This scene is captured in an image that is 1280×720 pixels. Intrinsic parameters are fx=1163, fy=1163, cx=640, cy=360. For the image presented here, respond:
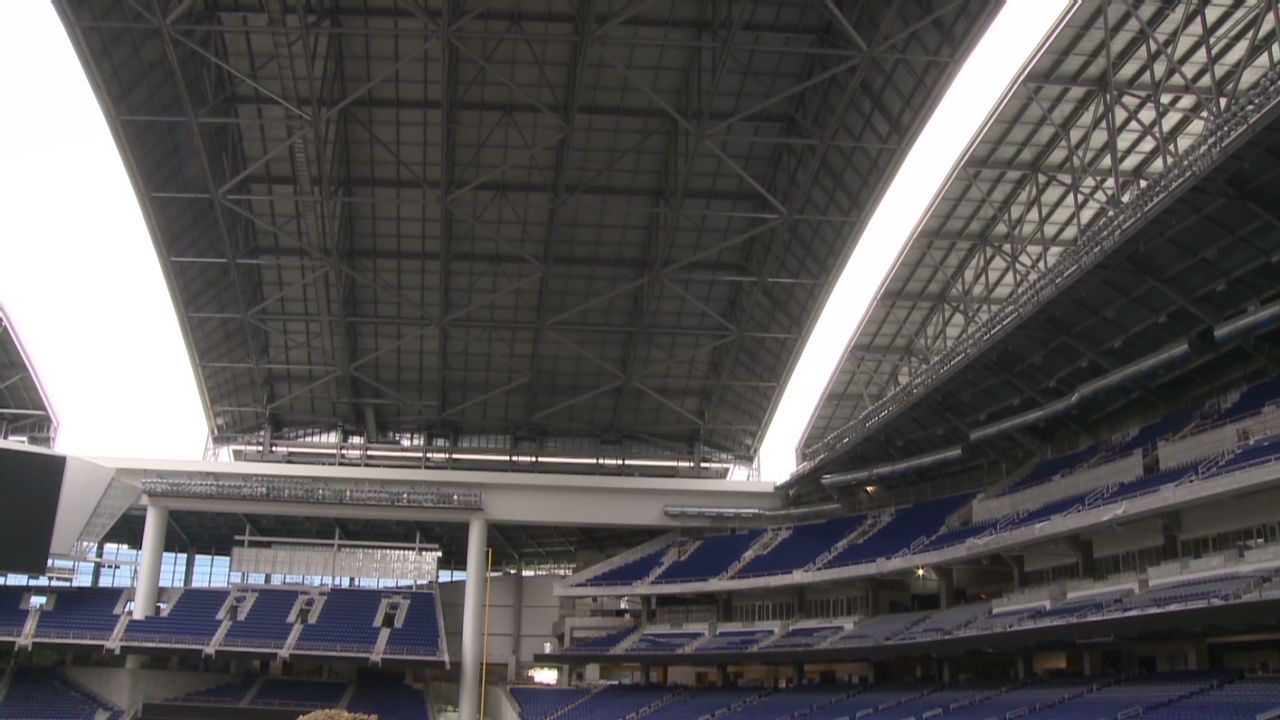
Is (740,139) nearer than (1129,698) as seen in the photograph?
No

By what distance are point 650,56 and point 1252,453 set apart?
23269mm

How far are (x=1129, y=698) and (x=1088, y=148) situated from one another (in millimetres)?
19844

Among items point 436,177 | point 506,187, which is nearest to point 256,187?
point 436,177

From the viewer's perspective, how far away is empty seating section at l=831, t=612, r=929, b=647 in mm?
43969

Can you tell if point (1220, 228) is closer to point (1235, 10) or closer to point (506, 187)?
point (1235, 10)

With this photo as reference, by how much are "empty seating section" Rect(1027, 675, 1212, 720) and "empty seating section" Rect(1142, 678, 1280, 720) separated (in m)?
0.57

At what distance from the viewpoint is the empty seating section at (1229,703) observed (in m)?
25.7

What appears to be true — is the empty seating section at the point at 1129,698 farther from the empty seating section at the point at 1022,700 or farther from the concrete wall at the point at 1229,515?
the concrete wall at the point at 1229,515

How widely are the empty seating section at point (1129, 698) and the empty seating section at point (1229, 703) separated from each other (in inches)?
22.6

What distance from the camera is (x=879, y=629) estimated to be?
45.6 m

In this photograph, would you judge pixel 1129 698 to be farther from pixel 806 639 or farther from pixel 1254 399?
pixel 806 639

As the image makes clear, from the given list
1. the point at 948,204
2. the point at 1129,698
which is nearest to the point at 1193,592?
the point at 1129,698

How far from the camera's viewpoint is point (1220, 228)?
99.9 ft

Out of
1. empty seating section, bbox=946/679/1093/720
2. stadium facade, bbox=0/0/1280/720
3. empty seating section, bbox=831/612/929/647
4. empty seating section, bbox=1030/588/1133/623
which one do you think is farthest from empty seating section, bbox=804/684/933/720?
empty seating section, bbox=1030/588/1133/623
